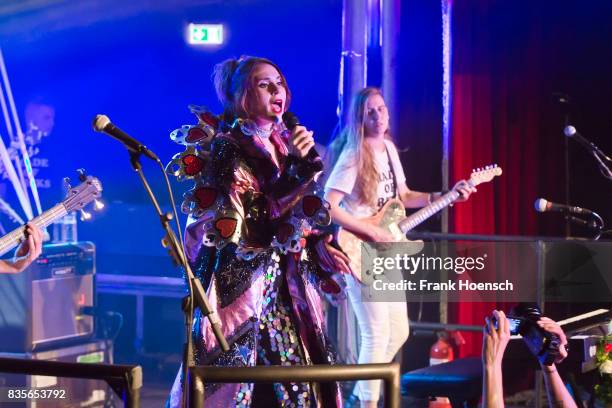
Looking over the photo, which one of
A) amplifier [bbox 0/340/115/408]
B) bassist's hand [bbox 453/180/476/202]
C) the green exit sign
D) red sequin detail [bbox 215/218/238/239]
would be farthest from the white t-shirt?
the green exit sign

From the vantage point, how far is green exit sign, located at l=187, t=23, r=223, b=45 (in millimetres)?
6559

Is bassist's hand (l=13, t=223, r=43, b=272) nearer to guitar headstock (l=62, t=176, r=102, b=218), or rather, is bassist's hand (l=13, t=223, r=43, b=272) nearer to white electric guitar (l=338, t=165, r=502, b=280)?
guitar headstock (l=62, t=176, r=102, b=218)

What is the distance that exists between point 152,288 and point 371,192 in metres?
2.63

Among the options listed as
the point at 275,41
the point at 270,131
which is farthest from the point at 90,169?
the point at 270,131

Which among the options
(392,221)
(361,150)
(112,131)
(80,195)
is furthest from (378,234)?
(112,131)

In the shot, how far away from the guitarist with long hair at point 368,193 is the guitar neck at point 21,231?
4.24ft

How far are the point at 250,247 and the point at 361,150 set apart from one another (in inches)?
69.0

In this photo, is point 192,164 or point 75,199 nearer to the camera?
point 192,164

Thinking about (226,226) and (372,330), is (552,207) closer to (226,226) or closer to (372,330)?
(372,330)

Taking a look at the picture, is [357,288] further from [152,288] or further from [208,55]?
[208,55]

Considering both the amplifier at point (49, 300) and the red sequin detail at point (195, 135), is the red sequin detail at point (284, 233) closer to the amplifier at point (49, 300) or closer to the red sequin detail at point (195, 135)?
the red sequin detail at point (195, 135)

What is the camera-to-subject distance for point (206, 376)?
5.35ft

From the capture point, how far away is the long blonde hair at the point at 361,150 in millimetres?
4352

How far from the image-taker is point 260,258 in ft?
9.07
